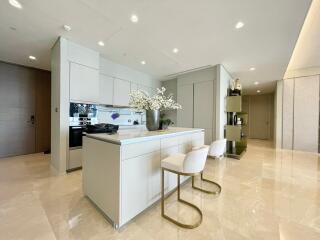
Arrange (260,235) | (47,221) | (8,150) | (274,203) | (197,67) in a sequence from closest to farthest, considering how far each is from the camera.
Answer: (260,235) < (47,221) < (274,203) < (8,150) < (197,67)

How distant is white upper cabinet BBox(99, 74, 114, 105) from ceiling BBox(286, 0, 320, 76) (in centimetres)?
458

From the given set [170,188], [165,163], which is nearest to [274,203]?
[170,188]

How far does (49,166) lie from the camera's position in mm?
3504

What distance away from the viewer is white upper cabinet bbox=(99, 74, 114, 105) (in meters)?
4.07

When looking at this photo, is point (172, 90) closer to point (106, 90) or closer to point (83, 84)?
point (106, 90)

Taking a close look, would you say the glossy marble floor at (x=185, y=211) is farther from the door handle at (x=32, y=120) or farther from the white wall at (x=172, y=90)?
the white wall at (x=172, y=90)

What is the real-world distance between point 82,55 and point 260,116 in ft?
31.8

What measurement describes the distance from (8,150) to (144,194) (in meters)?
4.94

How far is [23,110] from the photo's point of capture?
4.52 meters

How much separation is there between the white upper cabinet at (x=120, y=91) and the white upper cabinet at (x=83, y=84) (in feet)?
2.93

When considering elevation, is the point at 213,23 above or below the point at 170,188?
above

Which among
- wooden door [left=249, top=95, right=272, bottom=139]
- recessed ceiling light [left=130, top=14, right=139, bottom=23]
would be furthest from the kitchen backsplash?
wooden door [left=249, top=95, right=272, bottom=139]

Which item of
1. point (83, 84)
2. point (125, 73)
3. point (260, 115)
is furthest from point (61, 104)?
point (260, 115)

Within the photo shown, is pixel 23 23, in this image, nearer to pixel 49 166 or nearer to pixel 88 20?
pixel 88 20
